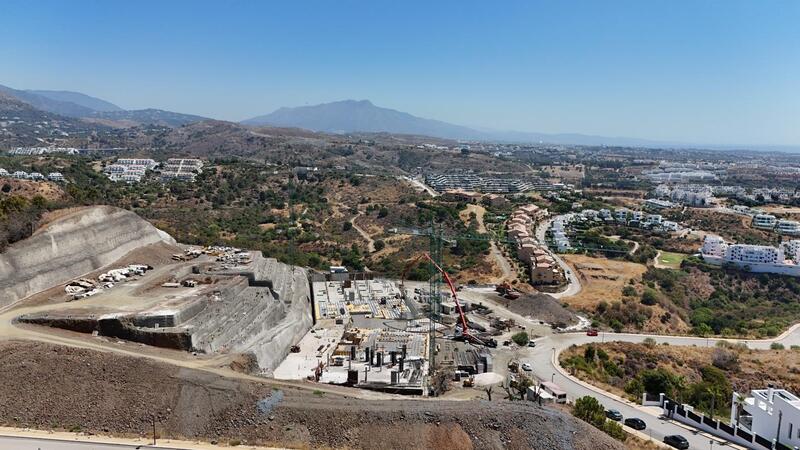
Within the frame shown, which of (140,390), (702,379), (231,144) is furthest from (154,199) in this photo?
(231,144)

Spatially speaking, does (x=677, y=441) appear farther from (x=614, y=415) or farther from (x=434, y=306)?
(x=434, y=306)

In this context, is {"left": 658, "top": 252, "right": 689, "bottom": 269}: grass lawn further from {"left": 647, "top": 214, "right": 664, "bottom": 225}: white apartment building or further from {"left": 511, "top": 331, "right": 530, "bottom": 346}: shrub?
{"left": 511, "top": 331, "right": 530, "bottom": 346}: shrub

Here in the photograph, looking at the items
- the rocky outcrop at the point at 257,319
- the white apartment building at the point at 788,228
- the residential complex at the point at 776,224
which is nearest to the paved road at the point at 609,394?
the rocky outcrop at the point at 257,319

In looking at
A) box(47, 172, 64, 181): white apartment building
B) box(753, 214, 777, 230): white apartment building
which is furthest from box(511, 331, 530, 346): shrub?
box(47, 172, 64, 181): white apartment building

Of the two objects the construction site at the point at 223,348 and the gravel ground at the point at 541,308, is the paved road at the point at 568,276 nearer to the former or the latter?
the gravel ground at the point at 541,308

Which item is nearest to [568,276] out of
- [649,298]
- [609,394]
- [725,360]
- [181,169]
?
[649,298]

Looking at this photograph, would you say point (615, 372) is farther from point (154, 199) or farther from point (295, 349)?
point (154, 199)
